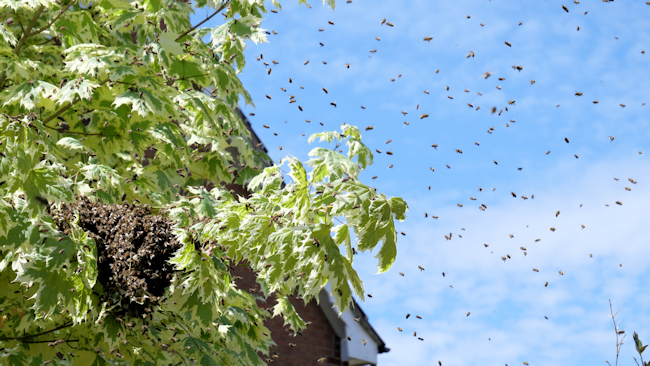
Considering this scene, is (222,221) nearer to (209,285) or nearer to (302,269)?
(209,285)

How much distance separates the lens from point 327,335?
14.0 metres

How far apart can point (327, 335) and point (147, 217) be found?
10.2 m

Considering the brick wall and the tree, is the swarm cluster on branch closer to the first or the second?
the tree

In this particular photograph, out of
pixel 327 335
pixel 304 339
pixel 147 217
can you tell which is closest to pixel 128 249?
pixel 147 217

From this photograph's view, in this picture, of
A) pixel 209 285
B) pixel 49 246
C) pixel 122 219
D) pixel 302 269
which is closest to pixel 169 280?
pixel 209 285

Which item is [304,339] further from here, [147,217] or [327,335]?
[147,217]

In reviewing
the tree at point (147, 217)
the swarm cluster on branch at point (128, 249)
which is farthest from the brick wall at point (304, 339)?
the swarm cluster on branch at point (128, 249)

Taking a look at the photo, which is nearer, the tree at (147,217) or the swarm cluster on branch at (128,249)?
the tree at (147,217)

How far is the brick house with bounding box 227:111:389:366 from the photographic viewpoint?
13.2 meters

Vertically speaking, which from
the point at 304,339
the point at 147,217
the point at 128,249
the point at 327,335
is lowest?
the point at 128,249

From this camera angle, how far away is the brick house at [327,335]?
13.2m

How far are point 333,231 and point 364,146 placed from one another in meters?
2.99

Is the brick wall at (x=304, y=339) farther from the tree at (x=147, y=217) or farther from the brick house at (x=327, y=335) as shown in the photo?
the tree at (x=147, y=217)

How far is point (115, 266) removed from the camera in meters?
4.27
